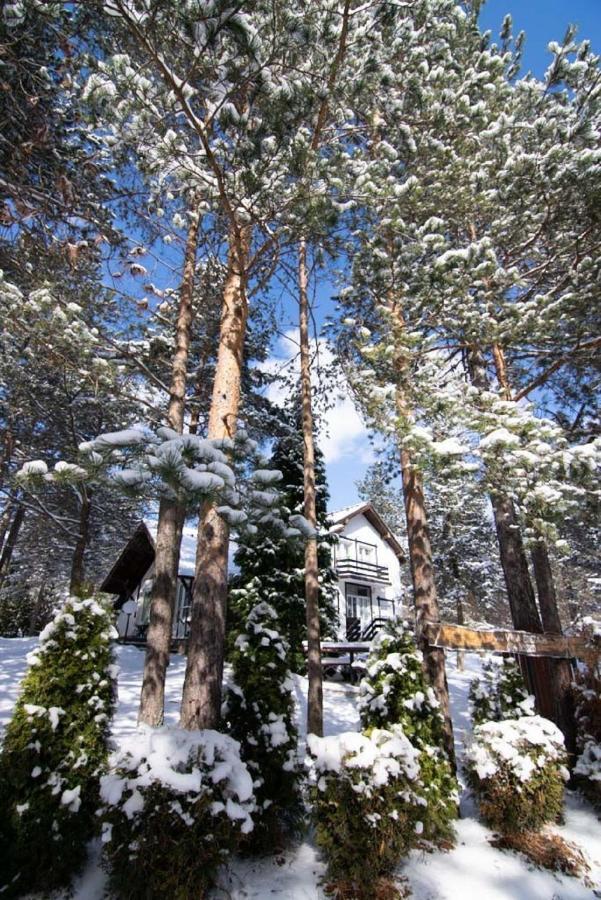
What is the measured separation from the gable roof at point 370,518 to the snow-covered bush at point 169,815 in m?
19.7

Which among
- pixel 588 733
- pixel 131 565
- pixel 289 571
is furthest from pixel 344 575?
pixel 588 733

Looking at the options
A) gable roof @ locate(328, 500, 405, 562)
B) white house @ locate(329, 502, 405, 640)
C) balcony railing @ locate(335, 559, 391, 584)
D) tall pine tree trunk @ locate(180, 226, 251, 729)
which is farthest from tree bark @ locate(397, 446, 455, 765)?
gable roof @ locate(328, 500, 405, 562)

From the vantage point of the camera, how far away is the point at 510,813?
500 centimetres

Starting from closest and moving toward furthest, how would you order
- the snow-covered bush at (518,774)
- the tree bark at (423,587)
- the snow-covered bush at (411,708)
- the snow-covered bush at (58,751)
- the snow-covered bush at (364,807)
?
the snow-covered bush at (58,751) → the snow-covered bush at (364,807) → the snow-covered bush at (411,708) → the snow-covered bush at (518,774) → the tree bark at (423,587)

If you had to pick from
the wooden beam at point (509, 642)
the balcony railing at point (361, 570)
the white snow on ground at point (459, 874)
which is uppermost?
the balcony railing at point (361, 570)

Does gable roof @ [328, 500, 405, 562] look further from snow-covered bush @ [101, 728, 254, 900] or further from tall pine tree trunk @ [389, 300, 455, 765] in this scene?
snow-covered bush @ [101, 728, 254, 900]

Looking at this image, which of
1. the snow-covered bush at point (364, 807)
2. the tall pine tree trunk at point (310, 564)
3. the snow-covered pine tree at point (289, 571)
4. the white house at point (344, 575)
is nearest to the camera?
the snow-covered bush at point (364, 807)

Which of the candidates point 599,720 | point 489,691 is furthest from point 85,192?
point 599,720

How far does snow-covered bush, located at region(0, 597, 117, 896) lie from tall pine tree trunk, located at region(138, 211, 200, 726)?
6.89ft

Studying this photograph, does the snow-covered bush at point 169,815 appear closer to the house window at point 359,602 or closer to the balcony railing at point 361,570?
the balcony railing at point 361,570

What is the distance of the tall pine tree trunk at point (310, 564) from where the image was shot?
6.78 metres

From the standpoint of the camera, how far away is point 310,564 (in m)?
7.95

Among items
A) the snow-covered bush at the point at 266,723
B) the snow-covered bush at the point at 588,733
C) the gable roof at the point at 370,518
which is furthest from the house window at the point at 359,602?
the snow-covered bush at the point at 266,723

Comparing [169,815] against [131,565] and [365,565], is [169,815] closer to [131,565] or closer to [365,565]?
[131,565]
